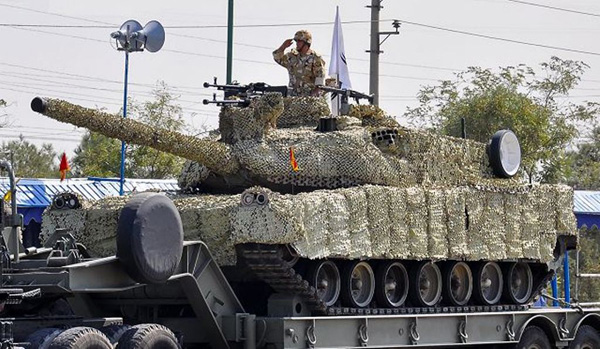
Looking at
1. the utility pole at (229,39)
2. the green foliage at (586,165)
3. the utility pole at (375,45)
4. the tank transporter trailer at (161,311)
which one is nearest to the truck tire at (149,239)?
the tank transporter trailer at (161,311)

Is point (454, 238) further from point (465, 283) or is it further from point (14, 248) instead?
point (14, 248)

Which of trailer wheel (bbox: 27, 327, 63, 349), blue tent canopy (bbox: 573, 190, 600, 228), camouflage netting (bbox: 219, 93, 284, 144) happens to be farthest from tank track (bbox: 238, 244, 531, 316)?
blue tent canopy (bbox: 573, 190, 600, 228)

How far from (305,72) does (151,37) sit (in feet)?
31.3

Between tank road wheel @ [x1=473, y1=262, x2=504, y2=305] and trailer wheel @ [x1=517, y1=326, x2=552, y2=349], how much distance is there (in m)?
0.70

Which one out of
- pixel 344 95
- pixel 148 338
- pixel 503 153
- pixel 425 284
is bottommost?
pixel 148 338

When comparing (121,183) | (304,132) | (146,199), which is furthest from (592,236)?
(146,199)

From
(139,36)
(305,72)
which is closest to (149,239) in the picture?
(305,72)

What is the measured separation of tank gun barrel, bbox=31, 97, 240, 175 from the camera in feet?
58.1

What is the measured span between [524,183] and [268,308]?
5.62m

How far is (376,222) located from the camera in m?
19.9

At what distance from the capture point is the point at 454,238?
69.6 ft

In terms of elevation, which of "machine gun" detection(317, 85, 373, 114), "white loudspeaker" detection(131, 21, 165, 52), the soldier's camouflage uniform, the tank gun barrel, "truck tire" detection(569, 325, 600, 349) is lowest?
"truck tire" detection(569, 325, 600, 349)

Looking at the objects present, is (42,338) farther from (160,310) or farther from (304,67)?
(304,67)

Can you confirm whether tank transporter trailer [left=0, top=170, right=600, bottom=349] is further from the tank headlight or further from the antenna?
the antenna
